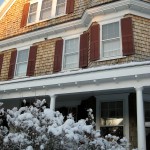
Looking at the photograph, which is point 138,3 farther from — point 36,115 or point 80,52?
point 36,115

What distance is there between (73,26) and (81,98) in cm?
403

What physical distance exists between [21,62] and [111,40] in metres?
5.67

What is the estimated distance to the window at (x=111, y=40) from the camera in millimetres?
11430

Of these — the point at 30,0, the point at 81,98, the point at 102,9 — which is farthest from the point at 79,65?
the point at 30,0

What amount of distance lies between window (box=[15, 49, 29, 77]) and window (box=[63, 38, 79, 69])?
2659 millimetres

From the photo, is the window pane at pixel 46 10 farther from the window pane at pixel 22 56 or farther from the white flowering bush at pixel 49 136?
the white flowering bush at pixel 49 136

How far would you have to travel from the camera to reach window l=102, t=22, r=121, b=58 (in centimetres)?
1143

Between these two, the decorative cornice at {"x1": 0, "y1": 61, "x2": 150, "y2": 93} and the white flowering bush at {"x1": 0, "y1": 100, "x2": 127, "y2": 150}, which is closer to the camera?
the white flowering bush at {"x1": 0, "y1": 100, "x2": 127, "y2": 150}

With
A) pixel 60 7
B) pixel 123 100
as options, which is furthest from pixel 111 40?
pixel 60 7

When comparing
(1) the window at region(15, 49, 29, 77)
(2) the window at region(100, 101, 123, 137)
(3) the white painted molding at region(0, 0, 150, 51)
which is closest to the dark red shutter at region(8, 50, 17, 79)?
(1) the window at region(15, 49, 29, 77)

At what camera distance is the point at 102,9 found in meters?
12.0

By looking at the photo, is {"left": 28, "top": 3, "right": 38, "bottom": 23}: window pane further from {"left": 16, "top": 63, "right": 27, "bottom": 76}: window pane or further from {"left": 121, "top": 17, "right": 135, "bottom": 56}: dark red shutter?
{"left": 121, "top": 17, "right": 135, "bottom": 56}: dark red shutter

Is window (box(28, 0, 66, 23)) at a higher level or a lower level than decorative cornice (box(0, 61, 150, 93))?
higher

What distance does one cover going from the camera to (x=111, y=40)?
1163 centimetres
